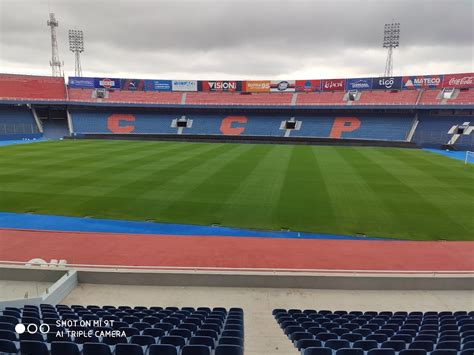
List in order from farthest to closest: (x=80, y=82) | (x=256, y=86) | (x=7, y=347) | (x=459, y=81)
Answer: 1. (x=256, y=86)
2. (x=80, y=82)
3. (x=459, y=81)
4. (x=7, y=347)

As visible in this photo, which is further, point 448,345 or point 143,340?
point 448,345

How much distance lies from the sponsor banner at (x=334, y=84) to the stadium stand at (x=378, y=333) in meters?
55.4

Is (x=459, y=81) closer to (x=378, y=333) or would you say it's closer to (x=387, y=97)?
(x=387, y=97)

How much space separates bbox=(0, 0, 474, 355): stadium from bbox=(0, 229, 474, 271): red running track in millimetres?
76

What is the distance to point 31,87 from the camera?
56531 millimetres

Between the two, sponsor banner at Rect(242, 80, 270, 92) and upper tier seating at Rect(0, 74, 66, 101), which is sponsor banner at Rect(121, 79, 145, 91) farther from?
sponsor banner at Rect(242, 80, 270, 92)

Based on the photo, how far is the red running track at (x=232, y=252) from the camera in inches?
443

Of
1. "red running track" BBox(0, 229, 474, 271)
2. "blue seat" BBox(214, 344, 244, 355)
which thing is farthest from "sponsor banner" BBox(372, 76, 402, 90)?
"blue seat" BBox(214, 344, 244, 355)

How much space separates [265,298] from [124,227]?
8.41 m

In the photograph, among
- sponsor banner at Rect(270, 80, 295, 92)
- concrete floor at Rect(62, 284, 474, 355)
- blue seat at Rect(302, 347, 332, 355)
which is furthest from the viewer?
sponsor banner at Rect(270, 80, 295, 92)

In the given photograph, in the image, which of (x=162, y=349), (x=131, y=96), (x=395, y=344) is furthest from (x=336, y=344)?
(x=131, y=96)

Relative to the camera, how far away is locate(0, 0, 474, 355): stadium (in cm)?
545

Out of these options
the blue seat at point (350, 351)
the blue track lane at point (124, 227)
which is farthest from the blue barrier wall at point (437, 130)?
the blue seat at point (350, 351)

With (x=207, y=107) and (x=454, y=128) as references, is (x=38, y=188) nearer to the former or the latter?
(x=207, y=107)
